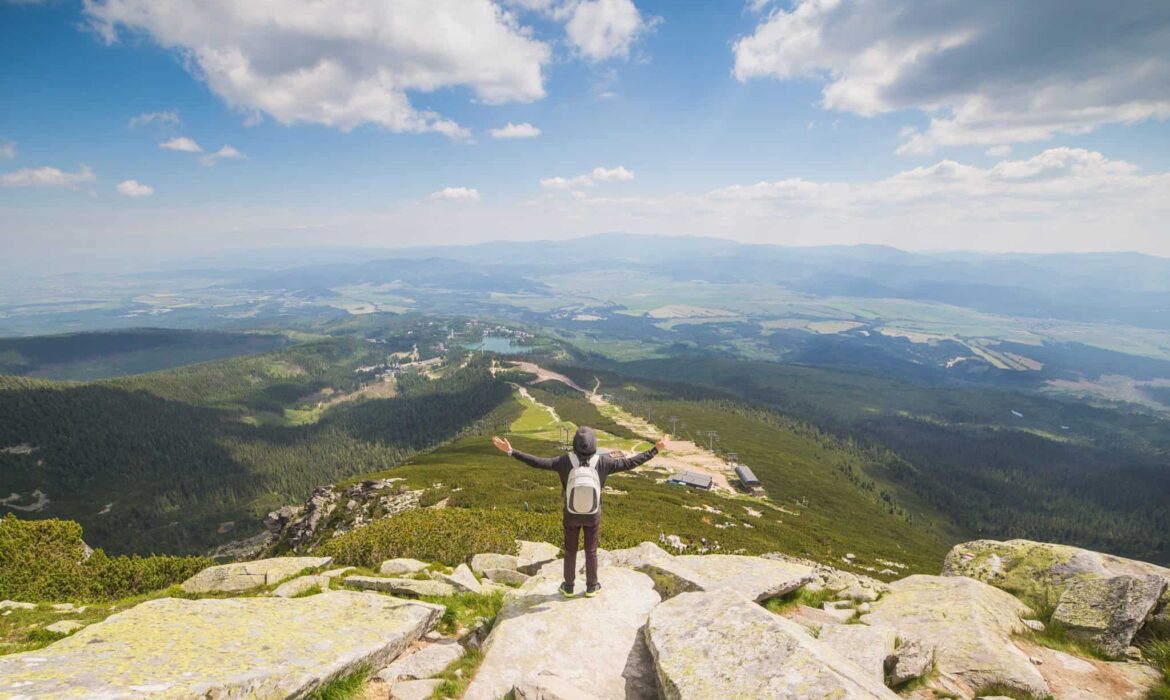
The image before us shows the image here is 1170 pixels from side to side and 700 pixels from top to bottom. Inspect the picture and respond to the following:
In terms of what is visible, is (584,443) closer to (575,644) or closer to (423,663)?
(575,644)

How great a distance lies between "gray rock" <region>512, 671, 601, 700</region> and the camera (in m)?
8.79

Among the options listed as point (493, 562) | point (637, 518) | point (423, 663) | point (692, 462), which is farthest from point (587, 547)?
point (692, 462)

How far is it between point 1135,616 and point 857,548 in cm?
7812

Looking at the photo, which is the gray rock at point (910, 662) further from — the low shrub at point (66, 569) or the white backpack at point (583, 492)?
the low shrub at point (66, 569)

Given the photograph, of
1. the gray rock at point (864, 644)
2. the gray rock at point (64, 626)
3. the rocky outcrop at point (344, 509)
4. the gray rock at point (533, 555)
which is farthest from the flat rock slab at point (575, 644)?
the rocky outcrop at point (344, 509)

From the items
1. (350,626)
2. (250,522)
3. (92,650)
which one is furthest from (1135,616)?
(250,522)

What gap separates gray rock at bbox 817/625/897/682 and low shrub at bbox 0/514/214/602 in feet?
107

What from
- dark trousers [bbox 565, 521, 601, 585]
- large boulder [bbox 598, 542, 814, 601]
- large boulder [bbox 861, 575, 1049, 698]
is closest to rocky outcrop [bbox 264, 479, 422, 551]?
large boulder [bbox 598, 542, 814, 601]

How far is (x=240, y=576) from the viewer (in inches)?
835

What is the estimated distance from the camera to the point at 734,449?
154 metres

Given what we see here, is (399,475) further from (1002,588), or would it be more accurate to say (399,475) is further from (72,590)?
(1002,588)

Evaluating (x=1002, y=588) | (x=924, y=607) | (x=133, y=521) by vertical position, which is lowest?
(x=133, y=521)

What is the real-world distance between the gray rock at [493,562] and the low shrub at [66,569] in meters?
17.4

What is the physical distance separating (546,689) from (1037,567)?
2161 centimetres
